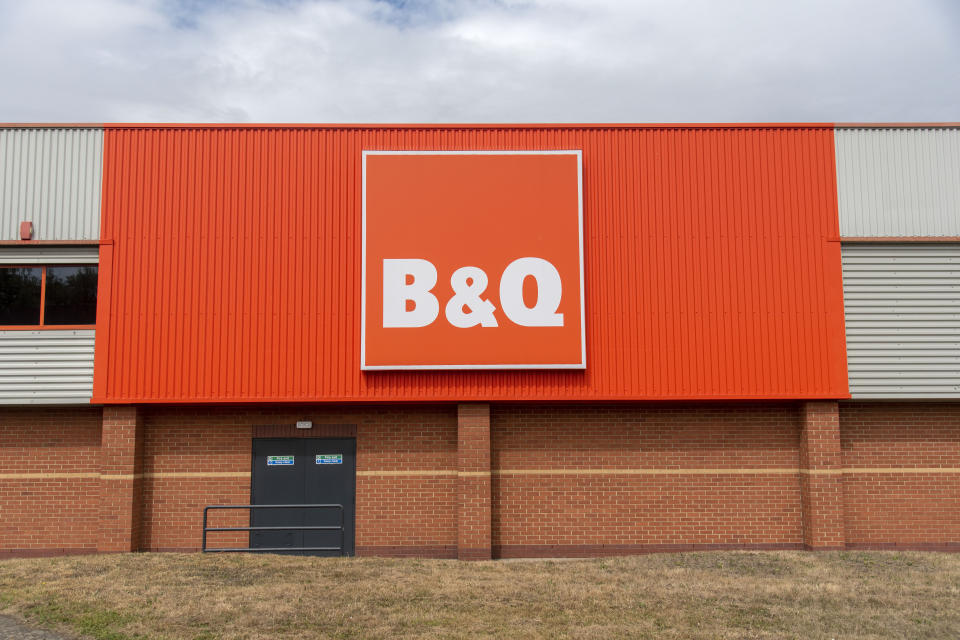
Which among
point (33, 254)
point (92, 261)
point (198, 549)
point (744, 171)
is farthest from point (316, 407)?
point (744, 171)

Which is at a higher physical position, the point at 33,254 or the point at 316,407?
the point at 33,254

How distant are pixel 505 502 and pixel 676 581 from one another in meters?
3.87

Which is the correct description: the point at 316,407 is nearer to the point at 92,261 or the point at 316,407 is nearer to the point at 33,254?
the point at 92,261

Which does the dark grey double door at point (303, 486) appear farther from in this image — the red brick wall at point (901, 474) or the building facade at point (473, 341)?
the red brick wall at point (901, 474)

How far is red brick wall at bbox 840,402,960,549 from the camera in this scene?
15.7 meters

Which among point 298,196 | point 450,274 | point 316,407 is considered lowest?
point 316,407

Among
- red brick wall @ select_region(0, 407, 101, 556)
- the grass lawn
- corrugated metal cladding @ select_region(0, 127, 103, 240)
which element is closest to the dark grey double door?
the grass lawn

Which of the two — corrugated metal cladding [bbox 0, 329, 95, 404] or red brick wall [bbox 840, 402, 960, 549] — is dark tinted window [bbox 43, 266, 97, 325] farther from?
red brick wall [bbox 840, 402, 960, 549]

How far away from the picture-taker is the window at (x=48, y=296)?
51.1 feet

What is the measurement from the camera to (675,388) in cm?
1540

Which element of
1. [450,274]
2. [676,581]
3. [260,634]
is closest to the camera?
[260,634]

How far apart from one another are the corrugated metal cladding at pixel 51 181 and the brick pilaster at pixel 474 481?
791 centimetres

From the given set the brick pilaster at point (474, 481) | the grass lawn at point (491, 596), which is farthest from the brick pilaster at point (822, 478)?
the brick pilaster at point (474, 481)

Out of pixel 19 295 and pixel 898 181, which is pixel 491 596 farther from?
pixel 898 181
